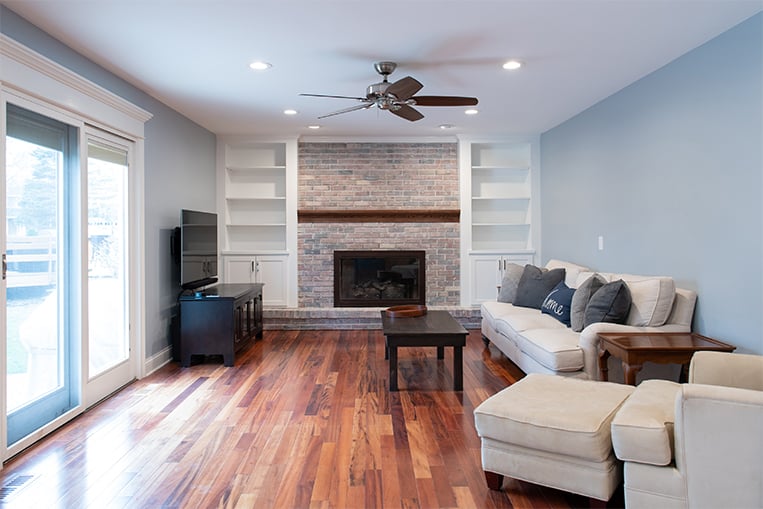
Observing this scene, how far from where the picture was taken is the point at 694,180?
3.45m

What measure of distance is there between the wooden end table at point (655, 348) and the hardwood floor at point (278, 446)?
1.00m

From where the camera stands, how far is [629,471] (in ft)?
6.59

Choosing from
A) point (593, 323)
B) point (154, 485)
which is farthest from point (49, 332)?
point (593, 323)

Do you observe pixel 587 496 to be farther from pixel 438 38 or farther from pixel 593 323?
pixel 438 38

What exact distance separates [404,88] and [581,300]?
214 cm

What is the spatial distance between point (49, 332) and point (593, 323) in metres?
3.69

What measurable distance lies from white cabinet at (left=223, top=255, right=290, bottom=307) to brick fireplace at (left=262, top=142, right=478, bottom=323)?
0.23 metres

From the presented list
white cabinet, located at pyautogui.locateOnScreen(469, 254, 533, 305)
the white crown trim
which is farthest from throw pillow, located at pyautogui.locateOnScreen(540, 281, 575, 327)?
the white crown trim

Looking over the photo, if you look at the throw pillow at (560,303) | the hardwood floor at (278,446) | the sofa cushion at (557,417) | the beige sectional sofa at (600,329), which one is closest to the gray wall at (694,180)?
the beige sectional sofa at (600,329)

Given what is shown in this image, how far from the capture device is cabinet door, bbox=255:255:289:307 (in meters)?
6.46

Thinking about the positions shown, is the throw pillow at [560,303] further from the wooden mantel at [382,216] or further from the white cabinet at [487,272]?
the wooden mantel at [382,216]

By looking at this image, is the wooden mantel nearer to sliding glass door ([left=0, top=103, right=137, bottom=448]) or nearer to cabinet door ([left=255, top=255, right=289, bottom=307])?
cabinet door ([left=255, top=255, right=289, bottom=307])

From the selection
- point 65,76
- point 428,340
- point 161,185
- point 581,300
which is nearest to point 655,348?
point 581,300

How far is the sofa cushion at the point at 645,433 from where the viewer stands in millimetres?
1923
